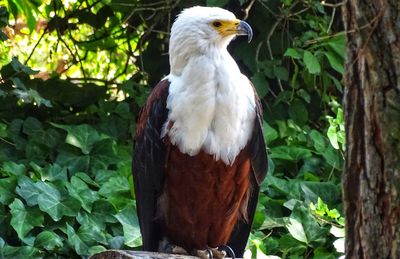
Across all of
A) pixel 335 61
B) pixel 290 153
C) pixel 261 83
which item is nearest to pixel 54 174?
pixel 290 153

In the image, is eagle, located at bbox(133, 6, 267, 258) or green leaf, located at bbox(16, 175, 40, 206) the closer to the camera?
eagle, located at bbox(133, 6, 267, 258)

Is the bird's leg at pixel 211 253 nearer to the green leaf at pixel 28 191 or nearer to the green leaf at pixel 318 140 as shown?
the green leaf at pixel 28 191

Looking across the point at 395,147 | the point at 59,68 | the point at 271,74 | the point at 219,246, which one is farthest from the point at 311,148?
the point at 395,147

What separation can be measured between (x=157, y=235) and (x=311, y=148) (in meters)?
2.20

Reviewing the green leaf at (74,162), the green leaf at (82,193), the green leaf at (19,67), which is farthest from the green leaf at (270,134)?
the green leaf at (19,67)

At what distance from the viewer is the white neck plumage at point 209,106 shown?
5.18 metres

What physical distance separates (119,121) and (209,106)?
8.28ft

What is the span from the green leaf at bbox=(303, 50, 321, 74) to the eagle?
1949mm

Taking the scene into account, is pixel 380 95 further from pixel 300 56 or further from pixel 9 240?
pixel 300 56

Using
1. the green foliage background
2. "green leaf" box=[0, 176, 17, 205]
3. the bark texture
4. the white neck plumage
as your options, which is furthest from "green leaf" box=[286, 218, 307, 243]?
the bark texture

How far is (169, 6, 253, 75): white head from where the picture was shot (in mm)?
5344

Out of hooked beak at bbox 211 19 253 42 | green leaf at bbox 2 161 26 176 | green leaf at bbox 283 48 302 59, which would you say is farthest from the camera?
green leaf at bbox 283 48 302 59

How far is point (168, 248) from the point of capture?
561 centimetres

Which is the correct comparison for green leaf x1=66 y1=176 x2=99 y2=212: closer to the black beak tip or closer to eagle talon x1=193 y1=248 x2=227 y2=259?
eagle talon x1=193 y1=248 x2=227 y2=259
